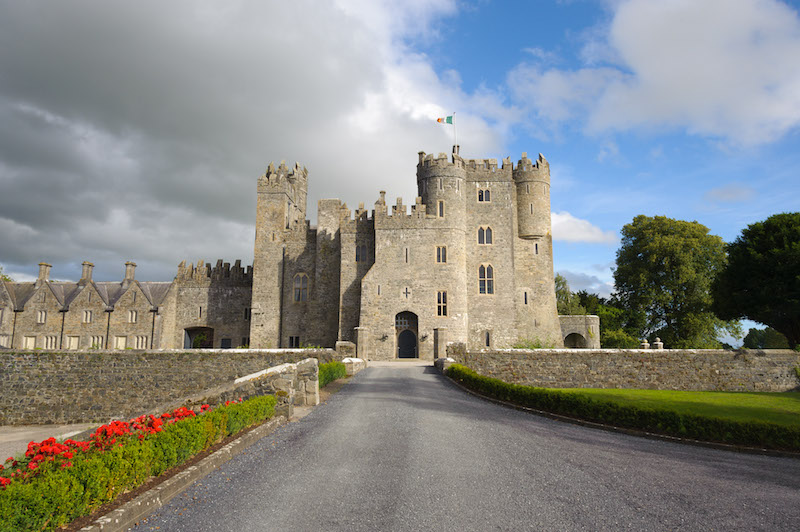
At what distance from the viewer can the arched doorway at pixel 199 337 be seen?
159 ft

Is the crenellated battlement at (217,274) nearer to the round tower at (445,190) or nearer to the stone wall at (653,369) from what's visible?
the round tower at (445,190)

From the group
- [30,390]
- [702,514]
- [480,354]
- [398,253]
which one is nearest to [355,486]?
[702,514]

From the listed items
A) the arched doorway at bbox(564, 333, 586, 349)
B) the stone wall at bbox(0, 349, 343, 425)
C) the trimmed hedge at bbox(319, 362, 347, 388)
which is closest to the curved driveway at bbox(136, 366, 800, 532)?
the trimmed hedge at bbox(319, 362, 347, 388)

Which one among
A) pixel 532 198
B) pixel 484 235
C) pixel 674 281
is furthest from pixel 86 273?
pixel 674 281

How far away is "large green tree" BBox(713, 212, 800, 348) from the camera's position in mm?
31547

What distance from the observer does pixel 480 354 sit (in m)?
25.4

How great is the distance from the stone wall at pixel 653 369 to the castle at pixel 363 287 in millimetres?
11768

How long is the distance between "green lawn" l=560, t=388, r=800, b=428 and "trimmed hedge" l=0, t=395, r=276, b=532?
38.2ft

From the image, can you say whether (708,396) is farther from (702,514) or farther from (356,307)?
(356,307)

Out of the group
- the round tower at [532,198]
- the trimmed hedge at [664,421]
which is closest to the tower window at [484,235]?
the round tower at [532,198]

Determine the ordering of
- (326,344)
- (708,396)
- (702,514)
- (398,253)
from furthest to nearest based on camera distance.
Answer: (326,344) < (398,253) < (708,396) < (702,514)

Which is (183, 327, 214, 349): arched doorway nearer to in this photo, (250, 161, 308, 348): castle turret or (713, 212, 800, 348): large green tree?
(250, 161, 308, 348): castle turret

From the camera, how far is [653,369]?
24141 mm

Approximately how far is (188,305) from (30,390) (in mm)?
21825
